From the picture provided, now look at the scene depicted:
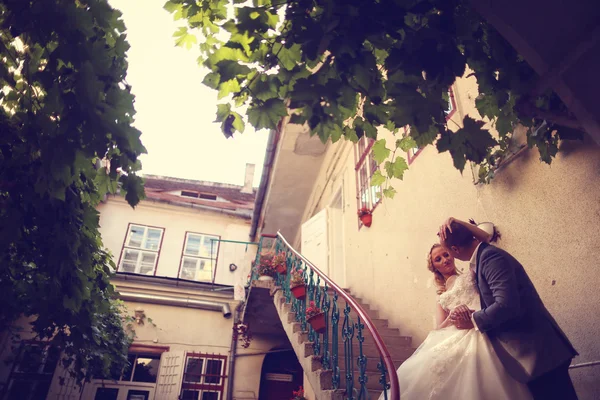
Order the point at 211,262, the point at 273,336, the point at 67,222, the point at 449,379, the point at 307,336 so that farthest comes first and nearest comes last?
1. the point at 211,262
2. the point at 273,336
3. the point at 307,336
4. the point at 67,222
5. the point at 449,379

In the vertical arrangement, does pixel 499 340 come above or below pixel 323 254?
below

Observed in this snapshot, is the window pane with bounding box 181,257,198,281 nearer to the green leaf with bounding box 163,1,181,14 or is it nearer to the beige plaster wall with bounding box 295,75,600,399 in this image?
the beige plaster wall with bounding box 295,75,600,399

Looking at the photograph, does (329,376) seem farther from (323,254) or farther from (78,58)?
(323,254)

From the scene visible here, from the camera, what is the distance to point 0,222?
2980mm

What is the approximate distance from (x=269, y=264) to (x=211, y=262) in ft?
18.4

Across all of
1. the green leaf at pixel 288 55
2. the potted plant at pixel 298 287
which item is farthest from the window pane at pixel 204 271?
the green leaf at pixel 288 55

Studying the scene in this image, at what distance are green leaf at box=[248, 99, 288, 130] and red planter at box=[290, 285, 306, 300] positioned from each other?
12.8 ft

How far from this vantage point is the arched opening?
9.84m

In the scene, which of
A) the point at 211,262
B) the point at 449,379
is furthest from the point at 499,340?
the point at 211,262

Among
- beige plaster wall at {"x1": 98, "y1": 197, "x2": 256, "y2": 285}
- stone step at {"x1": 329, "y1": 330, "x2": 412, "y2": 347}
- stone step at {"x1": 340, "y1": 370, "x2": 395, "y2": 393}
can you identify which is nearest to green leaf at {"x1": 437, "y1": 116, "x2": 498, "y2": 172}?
stone step at {"x1": 340, "y1": 370, "x2": 395, "y2": 393}

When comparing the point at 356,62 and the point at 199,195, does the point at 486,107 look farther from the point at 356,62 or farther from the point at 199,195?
the point at 199,195

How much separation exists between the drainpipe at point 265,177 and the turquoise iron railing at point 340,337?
10.2ft

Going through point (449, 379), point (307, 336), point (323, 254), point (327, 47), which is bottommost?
point (449, 379)

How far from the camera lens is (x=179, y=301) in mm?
10766
